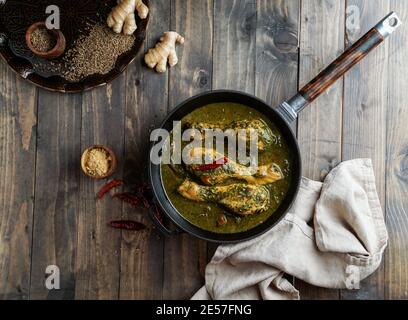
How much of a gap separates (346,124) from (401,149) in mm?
318

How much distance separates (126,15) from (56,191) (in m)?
0.96

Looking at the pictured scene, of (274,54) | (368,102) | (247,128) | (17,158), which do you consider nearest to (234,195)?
(247,128)

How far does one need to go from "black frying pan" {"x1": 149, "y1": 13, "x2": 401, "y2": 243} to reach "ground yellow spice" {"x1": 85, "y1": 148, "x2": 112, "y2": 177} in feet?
0.81

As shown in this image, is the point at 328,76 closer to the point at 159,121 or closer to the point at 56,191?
the point at 159,121

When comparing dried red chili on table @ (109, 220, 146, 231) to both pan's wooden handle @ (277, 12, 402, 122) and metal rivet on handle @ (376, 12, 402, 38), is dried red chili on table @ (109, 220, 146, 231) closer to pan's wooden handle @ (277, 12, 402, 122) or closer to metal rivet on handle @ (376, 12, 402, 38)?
pan's wooden handle @ (277, 12, 402, 122)

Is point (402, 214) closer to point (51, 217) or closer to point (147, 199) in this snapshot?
point (147, 199)

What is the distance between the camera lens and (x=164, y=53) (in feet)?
8.29

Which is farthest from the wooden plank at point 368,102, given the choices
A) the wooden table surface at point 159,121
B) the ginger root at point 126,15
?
the ginger root at point 126,15

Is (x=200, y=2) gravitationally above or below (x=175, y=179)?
above

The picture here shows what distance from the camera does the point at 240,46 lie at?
2621 mm

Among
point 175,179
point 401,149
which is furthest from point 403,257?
point 175,179

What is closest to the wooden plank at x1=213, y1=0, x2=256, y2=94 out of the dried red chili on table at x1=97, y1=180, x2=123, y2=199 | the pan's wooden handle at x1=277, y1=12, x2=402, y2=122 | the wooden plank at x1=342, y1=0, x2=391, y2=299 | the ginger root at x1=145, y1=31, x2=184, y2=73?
the ginger root at x1=145, y1=31, x2=184, y2=73

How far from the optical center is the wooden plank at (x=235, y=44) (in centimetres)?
262
